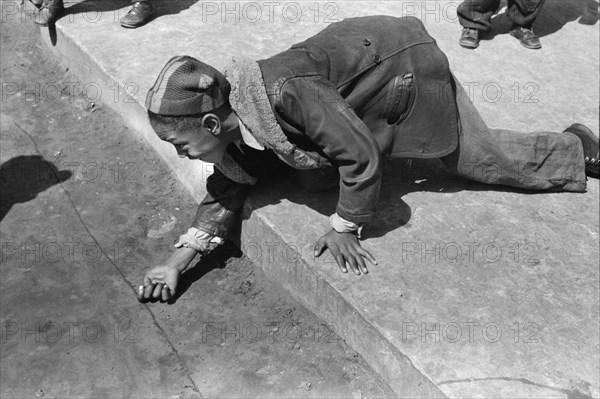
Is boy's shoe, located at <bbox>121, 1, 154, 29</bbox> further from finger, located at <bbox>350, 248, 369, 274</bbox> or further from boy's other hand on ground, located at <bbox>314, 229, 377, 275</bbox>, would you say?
finger, located at <bbox>350, 248, 369, 274</bbox>

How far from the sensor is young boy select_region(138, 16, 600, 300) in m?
2.86

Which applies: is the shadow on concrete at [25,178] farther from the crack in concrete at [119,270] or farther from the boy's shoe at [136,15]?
the boy's shoe at [136,15]

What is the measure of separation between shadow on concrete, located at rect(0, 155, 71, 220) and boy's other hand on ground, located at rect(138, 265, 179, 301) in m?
0.98

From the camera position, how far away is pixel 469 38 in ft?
15.8

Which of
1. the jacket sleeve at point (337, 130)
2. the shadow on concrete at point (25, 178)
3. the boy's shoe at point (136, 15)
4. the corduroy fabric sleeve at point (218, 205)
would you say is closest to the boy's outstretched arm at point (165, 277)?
the corduroy fabric sleeve at point (218, 205)

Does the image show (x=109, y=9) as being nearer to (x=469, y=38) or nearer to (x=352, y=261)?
(x=469, y=38)

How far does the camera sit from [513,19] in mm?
4992

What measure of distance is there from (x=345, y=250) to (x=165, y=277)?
0.82 meters

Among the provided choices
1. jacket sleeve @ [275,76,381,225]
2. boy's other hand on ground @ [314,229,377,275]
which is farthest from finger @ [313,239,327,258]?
jacket sleeve @ [275,76,381,225]

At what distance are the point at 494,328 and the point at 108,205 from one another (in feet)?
6.68

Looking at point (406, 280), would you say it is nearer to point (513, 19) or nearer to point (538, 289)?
point (538, 289)

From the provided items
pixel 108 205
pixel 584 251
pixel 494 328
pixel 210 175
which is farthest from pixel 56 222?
pixel 584 251

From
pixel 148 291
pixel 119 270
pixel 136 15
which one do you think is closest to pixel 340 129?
pixel 148 291

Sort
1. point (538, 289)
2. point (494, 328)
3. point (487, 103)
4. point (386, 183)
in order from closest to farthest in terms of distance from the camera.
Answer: point (494, 328) → point (538, 289) → point (386, 183) → point (487, 103)
